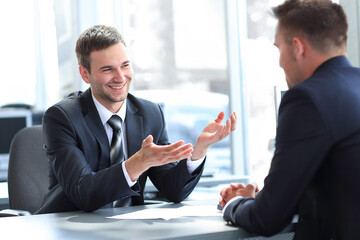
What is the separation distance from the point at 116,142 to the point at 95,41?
0.47 m

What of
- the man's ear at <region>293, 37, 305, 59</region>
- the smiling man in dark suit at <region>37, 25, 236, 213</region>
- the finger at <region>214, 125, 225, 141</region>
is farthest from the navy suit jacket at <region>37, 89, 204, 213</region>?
the man's ear at <region>293, 37, 305, 59</region>

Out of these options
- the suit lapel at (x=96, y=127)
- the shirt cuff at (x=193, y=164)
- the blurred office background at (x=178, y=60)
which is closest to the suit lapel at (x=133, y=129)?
the suit lapel at (x=96, y=127)

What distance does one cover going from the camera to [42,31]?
22.1ft

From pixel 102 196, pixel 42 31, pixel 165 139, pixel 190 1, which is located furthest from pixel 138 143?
pixel 42 31

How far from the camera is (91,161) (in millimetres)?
2436

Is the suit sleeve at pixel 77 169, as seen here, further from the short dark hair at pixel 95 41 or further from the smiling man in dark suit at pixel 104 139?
the short dark hair at pixel 95 41

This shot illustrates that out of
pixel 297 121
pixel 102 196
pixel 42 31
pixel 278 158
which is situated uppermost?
pixel 42 31

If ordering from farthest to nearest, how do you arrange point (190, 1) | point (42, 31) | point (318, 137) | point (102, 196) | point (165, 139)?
point (42, 31)
point (190, 1)
point (165, 139)
point (102, 196)
point (318, 137)

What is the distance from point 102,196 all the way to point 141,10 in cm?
452

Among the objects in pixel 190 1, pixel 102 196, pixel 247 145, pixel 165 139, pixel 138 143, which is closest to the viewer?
pixel 102 196

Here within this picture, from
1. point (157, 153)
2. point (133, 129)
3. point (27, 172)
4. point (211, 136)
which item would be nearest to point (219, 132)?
point (211, 136)

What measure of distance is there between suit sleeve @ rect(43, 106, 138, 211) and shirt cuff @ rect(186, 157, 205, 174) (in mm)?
308

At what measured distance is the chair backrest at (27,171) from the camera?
117 inches

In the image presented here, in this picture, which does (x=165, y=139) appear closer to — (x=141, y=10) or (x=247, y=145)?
(x=247, y=145)
